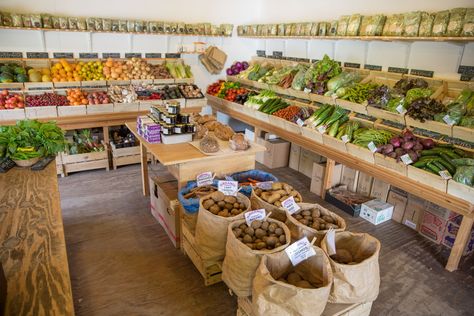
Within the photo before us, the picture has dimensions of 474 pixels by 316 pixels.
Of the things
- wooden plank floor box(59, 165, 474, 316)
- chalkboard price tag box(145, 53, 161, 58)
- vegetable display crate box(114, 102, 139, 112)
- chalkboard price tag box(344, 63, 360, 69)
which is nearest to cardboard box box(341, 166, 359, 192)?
wooden plank floor box(59, 165, 474, 316)

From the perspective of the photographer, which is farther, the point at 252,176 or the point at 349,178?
the point at 349,178

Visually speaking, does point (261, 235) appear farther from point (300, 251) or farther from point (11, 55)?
point (11, 55)

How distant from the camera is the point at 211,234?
7.97 ft

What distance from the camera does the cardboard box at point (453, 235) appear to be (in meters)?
3.32

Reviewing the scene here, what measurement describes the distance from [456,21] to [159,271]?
12.2ft

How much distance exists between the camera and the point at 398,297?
273 cm

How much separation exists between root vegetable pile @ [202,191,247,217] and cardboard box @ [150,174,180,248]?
1.95ft

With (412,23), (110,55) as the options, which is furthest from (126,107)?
(412,23)

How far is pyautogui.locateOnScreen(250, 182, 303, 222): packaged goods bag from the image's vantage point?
2584mm

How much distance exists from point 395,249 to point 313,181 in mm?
1431

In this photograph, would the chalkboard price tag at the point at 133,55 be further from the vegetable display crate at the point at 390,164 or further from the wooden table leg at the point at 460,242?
the wooden table leg at the point at 460,242

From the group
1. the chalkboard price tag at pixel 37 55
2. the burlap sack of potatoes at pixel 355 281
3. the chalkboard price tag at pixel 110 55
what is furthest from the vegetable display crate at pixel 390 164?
the chalkboard price tag at pixel 37 55

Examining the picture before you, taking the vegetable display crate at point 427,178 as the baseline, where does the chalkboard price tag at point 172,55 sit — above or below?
above

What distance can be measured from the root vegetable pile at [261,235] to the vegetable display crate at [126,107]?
3.43 metres
